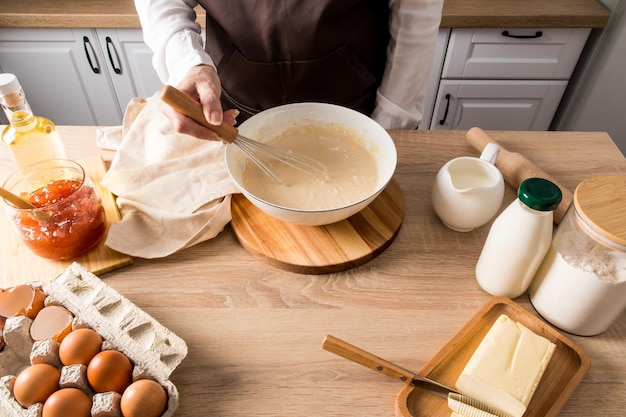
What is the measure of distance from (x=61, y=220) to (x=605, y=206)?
82cm

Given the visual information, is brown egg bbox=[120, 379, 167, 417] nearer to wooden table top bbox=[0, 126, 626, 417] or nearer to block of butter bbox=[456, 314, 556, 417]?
wooden table top bbox=[0, 126, 626, 417]

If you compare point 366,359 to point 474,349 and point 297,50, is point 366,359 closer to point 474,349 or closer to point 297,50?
point 474,349

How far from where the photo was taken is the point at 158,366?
2.09 feet

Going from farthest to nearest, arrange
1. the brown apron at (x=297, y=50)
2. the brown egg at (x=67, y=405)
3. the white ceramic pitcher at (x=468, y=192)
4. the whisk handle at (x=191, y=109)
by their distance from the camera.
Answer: the brown apron at (x=297, y=50) < the white ceramic pitcher at (x=468, y=192) < the whisk handle at (x=191, y=109) < the brown egg at (x=67, y=405)

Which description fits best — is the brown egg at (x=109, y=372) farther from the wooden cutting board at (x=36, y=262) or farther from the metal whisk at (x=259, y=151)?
the metal whisk at (x=259, y=151)

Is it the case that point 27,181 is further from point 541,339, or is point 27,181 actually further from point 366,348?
point 541,339

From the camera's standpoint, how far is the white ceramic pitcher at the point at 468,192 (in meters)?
0.80

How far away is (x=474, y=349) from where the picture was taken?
702 millimetres

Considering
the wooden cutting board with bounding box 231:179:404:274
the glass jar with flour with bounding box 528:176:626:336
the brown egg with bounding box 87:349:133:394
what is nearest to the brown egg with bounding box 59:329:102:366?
the brown egg with bounding box 87:349:133:394

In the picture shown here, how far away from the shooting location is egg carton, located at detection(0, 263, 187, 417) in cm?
61

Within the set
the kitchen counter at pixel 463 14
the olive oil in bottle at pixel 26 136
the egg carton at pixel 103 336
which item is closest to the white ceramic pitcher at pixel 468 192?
the egg carton at pixel 103 336

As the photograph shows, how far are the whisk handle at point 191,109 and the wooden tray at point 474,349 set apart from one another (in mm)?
495

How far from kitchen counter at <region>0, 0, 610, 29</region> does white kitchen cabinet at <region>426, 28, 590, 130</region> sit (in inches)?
2.5

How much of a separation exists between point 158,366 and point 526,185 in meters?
0.57
